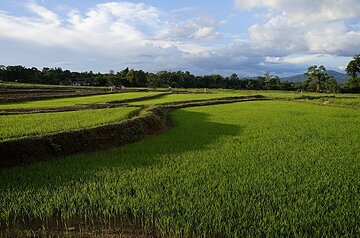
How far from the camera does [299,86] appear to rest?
60.8m

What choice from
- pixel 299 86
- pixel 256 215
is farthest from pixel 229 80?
pixel 256 215

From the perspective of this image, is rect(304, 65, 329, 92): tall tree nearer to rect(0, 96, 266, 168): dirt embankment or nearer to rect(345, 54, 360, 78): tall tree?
rect(345, 54, 360, 78): tall tree

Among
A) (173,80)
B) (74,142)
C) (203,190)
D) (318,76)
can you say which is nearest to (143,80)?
(173,80)

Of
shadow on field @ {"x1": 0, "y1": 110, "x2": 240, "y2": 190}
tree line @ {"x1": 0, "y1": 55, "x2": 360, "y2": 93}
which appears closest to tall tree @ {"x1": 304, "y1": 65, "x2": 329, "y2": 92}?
tree line @ {"x1": 0, "y1": 55, "x2": 360, "y2": 93}

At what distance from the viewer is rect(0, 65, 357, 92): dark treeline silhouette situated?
52.7m

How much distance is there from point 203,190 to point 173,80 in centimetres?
6420

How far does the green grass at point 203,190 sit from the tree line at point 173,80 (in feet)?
153

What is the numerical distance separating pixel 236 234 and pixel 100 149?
6484mm

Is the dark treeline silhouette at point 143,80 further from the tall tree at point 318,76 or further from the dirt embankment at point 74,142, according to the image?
the dirt embankment at point 74,142

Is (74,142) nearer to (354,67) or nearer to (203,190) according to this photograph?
(203,190)

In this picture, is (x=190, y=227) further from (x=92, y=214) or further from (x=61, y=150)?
(x=61, y=150)

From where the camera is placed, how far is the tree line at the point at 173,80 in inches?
2080

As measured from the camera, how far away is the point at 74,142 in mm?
9258

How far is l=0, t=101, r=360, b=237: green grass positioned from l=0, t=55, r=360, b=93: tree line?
46.7 metres
